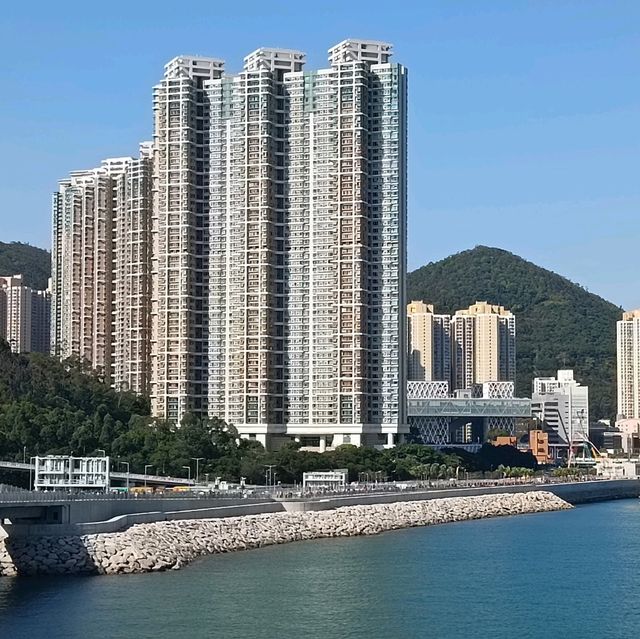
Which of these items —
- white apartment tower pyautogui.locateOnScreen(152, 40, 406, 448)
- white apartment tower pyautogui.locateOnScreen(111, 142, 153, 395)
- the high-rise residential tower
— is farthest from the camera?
white apartment tower pyautogui.locateOnScreen(111, 142, 153, 395)

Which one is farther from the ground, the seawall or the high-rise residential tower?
the high-rise residential tower

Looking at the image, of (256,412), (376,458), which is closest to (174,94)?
(256,412)

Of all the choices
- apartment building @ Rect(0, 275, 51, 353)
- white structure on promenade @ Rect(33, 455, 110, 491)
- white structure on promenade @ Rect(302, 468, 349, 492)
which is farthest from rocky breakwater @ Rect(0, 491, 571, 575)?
apartment building @ Rect(0, 275, 51, 353)

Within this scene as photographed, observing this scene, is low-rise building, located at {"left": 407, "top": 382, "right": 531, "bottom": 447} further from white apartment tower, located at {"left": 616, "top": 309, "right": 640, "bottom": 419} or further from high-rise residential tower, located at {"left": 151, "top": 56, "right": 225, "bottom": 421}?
high-rise residential tower, located at {"left": 151, "top": 56, "right": 225, "bottom": 421}

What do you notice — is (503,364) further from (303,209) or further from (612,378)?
(303,209)

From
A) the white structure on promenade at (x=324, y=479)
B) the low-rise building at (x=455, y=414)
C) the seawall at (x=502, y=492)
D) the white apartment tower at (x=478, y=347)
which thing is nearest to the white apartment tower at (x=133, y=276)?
the white structure on promenade at (x=324, y=479)

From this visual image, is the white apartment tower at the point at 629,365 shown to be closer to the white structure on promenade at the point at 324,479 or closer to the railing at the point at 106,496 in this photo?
the white structure on promenade at the point at 324,479
